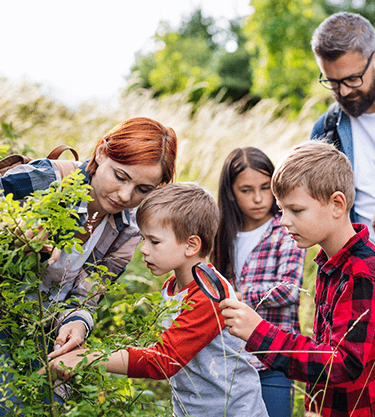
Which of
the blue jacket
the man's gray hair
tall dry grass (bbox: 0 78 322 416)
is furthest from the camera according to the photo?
tall dry grass (bbox: 0 78 322 416)

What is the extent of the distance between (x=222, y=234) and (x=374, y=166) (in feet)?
3.58

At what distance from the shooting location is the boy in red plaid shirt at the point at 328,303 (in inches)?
61.1

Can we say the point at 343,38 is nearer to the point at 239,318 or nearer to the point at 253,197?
the point at 253,197

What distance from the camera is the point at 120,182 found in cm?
212

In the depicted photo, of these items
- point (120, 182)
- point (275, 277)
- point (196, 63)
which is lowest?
point (196, 63)

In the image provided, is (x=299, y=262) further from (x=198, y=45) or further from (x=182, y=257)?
(x=198, y=45)

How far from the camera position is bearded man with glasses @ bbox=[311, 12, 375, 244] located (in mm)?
2682

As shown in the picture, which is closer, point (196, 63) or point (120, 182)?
point (120, 182)

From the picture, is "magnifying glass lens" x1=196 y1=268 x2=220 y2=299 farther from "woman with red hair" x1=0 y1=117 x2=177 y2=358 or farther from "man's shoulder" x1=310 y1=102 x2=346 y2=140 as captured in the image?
"man's shoulder" x1=310 y1=102 x2=346 y2=140

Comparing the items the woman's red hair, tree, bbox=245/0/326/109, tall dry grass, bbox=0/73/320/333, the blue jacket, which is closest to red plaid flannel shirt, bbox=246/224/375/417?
the woman's red hair

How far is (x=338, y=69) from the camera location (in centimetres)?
271

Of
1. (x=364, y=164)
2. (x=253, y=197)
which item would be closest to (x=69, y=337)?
(x=253, y=197)

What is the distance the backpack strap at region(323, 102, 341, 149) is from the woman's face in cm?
133

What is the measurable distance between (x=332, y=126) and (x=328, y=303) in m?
1.53
